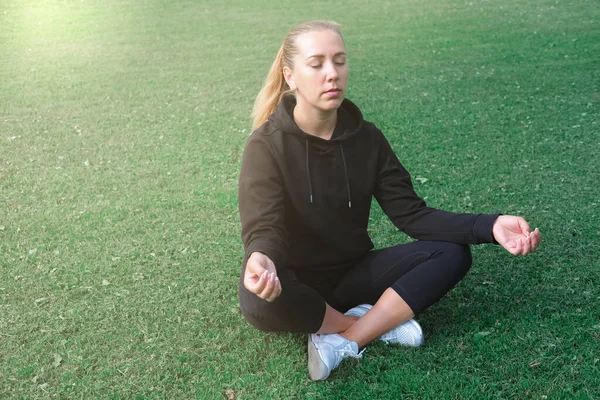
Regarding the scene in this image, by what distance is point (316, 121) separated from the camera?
341 centimetres

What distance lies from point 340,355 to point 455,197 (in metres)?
2.30

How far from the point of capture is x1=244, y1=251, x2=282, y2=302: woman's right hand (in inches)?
106

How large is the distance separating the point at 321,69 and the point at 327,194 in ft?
1.96

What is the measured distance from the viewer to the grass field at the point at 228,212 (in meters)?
3.23

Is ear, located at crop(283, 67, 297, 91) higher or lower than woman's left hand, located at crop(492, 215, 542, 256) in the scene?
higher

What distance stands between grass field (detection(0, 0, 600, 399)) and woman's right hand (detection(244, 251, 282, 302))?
590 millimetres

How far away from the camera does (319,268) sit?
11.6ft

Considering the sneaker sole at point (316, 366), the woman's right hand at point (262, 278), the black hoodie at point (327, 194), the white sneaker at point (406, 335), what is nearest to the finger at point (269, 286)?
the woman's right hand at point (262, 278)

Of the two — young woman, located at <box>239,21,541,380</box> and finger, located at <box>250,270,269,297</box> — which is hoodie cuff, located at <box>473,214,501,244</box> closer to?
young woman, located at <box>239,21,541,380</box>

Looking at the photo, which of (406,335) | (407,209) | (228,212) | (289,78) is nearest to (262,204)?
(289,78)

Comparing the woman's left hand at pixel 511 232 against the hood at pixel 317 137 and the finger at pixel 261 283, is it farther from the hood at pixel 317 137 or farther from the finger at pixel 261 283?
the finger at pixel 261 283

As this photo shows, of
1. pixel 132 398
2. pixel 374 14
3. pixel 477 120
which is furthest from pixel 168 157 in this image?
pixel 374 14

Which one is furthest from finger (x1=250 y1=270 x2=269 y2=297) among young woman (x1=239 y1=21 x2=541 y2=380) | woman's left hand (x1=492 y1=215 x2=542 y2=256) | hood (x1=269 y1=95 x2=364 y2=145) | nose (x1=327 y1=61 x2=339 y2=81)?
woman's left hand (x1=492 y1=215 x2=542 y2=256)

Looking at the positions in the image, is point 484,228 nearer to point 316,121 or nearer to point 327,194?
point 327,194
